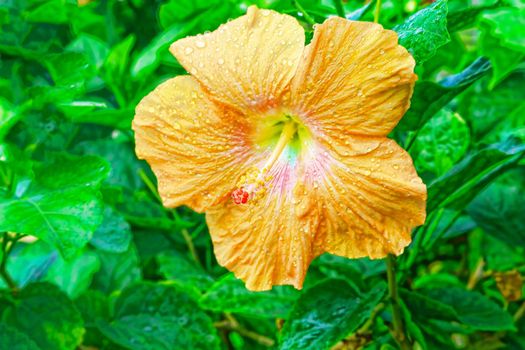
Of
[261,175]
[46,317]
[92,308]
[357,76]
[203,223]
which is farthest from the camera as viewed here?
[203,223]

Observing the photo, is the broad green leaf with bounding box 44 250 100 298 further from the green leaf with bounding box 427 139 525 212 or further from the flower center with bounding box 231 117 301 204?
the green leaf with bounding box 427 139 525 212

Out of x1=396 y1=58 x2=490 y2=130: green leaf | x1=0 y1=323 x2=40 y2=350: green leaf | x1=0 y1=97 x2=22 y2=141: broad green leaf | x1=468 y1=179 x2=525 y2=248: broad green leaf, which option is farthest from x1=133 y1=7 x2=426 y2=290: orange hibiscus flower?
x1=468 y1=179 x2=525 y2=248: broad green leaf

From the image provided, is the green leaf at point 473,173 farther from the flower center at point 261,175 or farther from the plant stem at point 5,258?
the plant stem at point 5,258

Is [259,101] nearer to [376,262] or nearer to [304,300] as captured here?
[304,300]

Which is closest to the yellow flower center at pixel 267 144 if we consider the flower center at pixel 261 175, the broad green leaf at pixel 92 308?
the flower center at pixel 261 175

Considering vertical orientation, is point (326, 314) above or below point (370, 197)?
below

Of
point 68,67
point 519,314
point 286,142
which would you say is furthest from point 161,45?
point 519,314

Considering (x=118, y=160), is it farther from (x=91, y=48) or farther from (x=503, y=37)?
(x=503, y=37)
